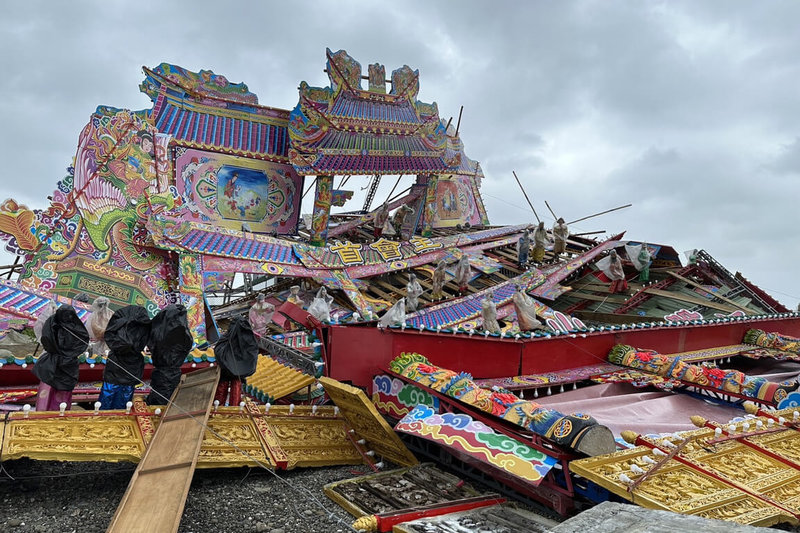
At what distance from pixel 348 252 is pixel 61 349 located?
28.5 feet

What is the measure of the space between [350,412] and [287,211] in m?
8.54

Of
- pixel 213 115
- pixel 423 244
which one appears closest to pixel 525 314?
pixel 423 244

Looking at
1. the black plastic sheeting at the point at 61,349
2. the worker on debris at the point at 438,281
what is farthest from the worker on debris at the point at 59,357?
the worker on debris at the point at 438,281

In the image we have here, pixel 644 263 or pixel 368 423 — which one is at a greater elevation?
pixel 644 263

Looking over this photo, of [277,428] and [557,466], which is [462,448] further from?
[277,428]

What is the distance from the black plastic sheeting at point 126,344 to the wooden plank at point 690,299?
11.7m

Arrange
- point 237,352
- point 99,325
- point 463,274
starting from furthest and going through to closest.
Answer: point 463,274 < point 99,325 < point 237,352

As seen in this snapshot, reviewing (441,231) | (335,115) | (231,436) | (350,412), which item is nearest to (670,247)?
(441,231)

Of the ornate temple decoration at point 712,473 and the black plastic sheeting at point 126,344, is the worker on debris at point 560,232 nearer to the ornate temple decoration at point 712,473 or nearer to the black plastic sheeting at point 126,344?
the ornate temple decoration at point 712,473

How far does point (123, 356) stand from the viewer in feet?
20.7

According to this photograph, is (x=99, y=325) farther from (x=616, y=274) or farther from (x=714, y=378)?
(x=616, y=274)

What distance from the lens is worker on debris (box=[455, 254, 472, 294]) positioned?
14.7 metres

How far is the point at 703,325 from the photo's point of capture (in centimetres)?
1028

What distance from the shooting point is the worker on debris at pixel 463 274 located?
14680 millimetres
